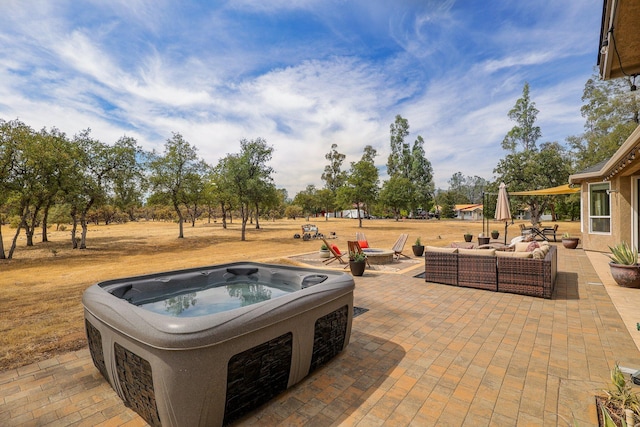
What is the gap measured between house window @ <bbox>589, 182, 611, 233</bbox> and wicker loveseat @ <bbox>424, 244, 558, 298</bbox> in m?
6.94

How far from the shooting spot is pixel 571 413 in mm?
2359

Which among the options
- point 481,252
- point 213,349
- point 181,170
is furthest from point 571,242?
point 181,170

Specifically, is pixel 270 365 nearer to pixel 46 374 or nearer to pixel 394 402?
pixel 394 402

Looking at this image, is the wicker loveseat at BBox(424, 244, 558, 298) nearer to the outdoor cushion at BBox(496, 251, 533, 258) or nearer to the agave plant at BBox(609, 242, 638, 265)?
the outdoor cushion at BBox(496, 251, 533, 258)

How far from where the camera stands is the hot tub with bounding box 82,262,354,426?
201 cm

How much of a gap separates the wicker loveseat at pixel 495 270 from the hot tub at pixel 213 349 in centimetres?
416

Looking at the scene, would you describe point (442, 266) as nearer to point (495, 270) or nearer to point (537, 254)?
point (495, 270)

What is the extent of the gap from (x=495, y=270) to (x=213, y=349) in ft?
20.5

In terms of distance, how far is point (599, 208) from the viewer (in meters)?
11.5

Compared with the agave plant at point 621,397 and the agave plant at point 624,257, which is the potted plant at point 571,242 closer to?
the agave plant at point 624,257

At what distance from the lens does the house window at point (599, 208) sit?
1104 cm

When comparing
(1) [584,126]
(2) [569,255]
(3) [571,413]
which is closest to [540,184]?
(1) [584,126]

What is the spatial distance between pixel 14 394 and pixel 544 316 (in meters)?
7.15

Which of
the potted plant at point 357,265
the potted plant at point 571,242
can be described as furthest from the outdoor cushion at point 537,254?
the potted plant at point 571,242
